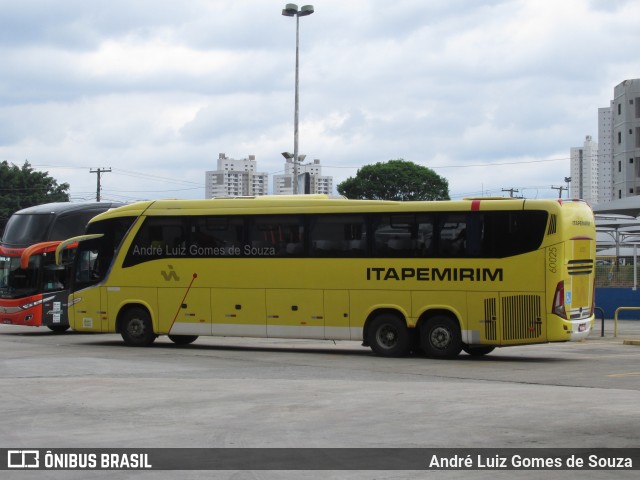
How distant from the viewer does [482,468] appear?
29.4 feet

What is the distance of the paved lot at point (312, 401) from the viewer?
1048cm

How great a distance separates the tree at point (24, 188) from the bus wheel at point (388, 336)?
2536 inches

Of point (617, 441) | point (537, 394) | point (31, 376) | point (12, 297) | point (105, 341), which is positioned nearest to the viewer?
point (617, 441)

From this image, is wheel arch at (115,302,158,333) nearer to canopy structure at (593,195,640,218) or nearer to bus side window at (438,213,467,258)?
bus side window at (438,213,467,258)

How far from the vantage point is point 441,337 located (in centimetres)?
2166

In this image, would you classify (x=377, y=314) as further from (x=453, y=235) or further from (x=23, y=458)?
(x=23, y=458)

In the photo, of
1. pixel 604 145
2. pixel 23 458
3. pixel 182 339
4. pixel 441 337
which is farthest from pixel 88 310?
pixel 604 145

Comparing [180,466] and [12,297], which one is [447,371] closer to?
[180,466]

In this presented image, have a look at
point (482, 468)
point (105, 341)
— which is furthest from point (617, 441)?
point (105, 341)

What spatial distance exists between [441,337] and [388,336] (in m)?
1.24

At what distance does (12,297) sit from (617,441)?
971 inches

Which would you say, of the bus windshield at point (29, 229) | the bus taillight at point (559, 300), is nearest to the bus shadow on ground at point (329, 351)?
the bus taillight at point (559, 300)

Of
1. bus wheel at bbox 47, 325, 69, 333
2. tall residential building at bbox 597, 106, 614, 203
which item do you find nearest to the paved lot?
bus wheel at bbox 47, 325, 69, 333

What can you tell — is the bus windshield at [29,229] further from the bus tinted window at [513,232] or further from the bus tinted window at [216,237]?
the bus tinted window at [513,232]
